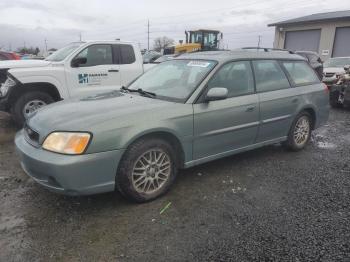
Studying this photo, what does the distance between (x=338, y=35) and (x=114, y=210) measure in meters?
25.1

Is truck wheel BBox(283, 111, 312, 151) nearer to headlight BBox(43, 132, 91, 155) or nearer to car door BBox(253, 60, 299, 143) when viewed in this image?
car door BBox(253, 60, 299, 143)

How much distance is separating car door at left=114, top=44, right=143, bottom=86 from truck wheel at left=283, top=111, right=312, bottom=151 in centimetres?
387

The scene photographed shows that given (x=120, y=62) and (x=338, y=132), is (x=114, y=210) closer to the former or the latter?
(x=120, y=62)

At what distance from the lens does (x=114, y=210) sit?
10.7 feet

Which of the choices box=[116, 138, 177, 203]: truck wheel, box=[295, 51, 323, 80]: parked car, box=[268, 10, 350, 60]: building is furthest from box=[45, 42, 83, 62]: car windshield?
box=[268, 10, 350, 60]: building

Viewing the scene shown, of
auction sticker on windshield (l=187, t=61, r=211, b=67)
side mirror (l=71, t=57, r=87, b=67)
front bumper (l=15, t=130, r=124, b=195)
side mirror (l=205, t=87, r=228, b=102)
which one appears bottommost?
front bumper (l=15, t=130, r=124, b=195)

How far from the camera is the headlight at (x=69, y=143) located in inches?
114

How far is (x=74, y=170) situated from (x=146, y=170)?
80cm

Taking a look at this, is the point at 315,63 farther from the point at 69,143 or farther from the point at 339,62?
the point at 69,143

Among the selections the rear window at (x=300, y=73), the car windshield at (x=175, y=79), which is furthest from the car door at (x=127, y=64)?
the rear window at (x=300, y=73)

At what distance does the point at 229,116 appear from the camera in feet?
13.0

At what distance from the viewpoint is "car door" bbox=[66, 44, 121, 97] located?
21.5 ft

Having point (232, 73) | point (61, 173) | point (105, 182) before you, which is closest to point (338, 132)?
point (232, 73)

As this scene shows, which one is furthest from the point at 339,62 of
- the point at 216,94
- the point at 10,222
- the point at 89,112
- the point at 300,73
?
the point at 10,222
